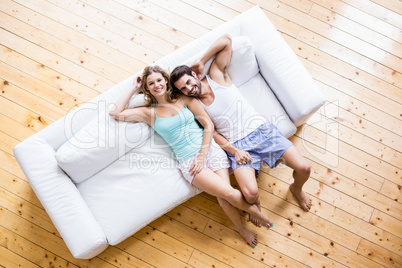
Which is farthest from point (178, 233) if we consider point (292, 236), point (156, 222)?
point (292, 236)

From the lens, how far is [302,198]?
2.22 m

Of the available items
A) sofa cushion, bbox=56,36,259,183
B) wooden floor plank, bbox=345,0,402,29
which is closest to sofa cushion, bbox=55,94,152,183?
sofa cushion, bbox=56,36,259,183

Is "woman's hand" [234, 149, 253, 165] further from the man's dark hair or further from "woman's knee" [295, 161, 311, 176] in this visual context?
the man's dark hair

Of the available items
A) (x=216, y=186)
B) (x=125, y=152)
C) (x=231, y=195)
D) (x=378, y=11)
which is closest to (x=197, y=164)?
(x=216, y=186)

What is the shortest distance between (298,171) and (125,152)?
1.23 meters

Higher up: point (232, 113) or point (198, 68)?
point (198, 68)

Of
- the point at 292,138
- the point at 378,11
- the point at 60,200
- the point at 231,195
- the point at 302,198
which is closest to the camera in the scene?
the point at 60,200

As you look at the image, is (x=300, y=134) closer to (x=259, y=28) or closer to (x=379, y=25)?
(x=259, y=28)

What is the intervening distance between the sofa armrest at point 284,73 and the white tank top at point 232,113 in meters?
0.25

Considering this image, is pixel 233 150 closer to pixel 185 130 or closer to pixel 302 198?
pixel 185 130

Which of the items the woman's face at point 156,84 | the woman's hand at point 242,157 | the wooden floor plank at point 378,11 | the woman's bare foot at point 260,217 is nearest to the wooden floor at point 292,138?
the wooden floor plank at point 378,11

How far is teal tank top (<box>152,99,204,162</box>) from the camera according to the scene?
76.2 inches

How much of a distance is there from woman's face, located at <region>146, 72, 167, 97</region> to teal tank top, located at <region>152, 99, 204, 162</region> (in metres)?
0.17

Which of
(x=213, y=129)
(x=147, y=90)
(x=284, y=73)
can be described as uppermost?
(x=284, y=73)
